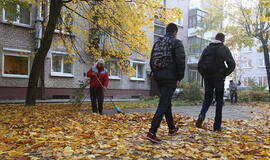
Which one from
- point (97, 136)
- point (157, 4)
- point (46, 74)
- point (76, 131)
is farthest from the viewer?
point (46, 74)

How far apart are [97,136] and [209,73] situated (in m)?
2.77

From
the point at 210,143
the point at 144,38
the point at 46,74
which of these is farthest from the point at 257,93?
the point at 210,143

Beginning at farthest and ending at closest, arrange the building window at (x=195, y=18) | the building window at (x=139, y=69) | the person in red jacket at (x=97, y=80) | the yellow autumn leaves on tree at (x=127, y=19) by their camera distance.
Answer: the building window at (x=195, y=18), the building window at (x=139, y=69), the yellow autumn leaves on tree at (x=127, y=19), the person in red jacket at (x=97, y=80)

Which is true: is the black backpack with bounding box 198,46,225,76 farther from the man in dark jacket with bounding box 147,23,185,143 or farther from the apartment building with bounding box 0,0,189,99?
the apartment building with bounding box 0,0,189,99

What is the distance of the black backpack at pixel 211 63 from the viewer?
5426 millimetres

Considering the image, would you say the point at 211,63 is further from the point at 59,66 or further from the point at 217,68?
the point at 59,66

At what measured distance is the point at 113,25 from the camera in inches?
423

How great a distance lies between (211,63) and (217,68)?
0.17m

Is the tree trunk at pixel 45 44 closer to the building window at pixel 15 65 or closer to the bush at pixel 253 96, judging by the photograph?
the building window at pixel 15 65

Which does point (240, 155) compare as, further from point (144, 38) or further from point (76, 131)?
point (144, 38)

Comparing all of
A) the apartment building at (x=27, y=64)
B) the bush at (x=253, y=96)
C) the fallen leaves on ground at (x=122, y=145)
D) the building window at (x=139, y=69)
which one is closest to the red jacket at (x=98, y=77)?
the fallen leaves on ground at (x=122, y=145)

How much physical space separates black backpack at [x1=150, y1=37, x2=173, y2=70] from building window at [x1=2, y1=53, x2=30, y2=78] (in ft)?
48.0

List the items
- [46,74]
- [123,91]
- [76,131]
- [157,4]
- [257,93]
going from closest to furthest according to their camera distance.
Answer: [76,131] → [157,4] → [46,74] → [257,93] → [123,91]

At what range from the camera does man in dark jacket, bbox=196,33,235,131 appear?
5.40m
